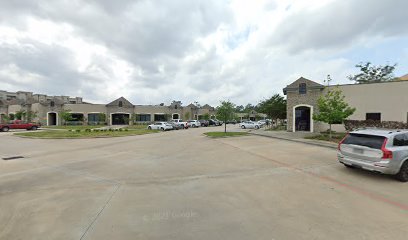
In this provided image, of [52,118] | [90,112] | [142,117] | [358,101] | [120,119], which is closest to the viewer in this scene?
[358,101]

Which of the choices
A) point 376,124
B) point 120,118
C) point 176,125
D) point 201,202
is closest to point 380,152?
point 201,202

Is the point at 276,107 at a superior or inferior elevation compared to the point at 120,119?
superior

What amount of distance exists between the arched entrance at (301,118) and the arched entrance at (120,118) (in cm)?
4031

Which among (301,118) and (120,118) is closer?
(301,118)

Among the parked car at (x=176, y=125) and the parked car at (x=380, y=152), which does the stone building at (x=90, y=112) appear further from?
the parked car at (x=380, y=152)

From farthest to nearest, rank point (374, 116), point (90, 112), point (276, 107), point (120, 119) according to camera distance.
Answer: point (120, 119), point (90, 112), point (276, 107), point (374, 116)

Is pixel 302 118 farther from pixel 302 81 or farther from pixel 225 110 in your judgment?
pixel 225 110

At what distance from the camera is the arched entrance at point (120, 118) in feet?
167

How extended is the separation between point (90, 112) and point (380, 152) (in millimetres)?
53170

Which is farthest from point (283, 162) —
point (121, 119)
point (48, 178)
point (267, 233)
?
point (121, 119)

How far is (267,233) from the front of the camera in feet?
11.1

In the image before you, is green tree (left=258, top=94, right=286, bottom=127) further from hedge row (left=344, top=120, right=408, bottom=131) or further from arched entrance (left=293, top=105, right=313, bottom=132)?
hedge row (left=344, top=120, right=408, bottom=131)

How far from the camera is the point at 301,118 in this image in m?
23.8

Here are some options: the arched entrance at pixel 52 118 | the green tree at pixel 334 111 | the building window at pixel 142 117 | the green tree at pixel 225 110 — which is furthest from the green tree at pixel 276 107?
Answer: the arched entrance at pixel 52 118
